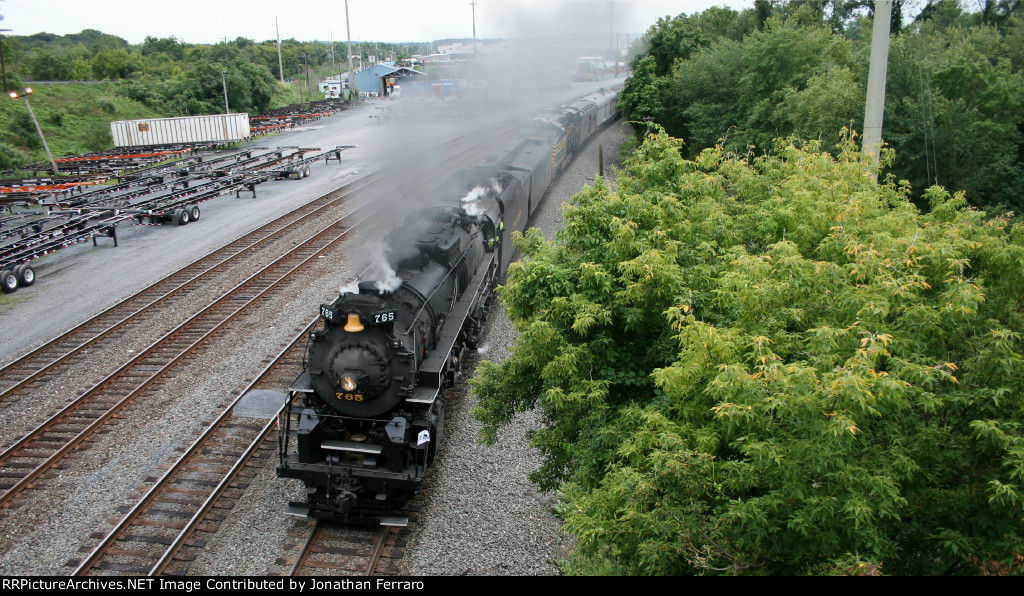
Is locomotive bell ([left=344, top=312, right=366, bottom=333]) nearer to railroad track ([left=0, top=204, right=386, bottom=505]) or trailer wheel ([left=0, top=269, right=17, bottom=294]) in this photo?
railroad track ([left=0, top=204, right=386, bottom=505])

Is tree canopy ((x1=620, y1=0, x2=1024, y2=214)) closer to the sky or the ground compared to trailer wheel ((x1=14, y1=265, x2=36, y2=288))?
closer to the sky

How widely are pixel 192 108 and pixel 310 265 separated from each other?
44308 mm

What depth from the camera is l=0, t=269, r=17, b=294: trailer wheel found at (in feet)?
62.0

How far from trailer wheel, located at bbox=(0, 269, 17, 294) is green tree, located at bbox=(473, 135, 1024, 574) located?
58.7 ft

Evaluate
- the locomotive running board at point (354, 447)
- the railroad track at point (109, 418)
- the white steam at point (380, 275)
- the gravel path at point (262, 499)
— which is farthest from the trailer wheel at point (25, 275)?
the locomotive running board at point (354, 447)

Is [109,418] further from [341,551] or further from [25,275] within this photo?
[25,275]

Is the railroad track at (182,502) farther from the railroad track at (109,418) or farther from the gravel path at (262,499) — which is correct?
the gravel path at (262,499)

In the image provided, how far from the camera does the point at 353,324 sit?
922cm

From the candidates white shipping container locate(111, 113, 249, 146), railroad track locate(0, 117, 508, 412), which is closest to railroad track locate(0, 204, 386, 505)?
railroad track locate(0, 117, 508, 412)

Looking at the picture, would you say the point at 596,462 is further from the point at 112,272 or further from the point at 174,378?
the point at 112,272

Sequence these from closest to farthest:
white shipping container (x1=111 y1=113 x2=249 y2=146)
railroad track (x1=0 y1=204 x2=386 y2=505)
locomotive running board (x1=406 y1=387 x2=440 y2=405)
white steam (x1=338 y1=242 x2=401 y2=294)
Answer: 1. locomotive running board (x1=406 y1=387 x2=440 y2=405)
2. white steam (x1=338 y1=242 x2=401 y2=294)
3. railroad track (x1=0 y1=204 x2=386 y2=505)
4. white shipping container (x1=111 y1=113 x2=249 y2=146)

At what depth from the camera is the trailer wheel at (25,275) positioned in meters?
19.3

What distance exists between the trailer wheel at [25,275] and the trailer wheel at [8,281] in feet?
0.50

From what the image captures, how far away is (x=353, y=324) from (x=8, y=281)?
1638 centimetres
